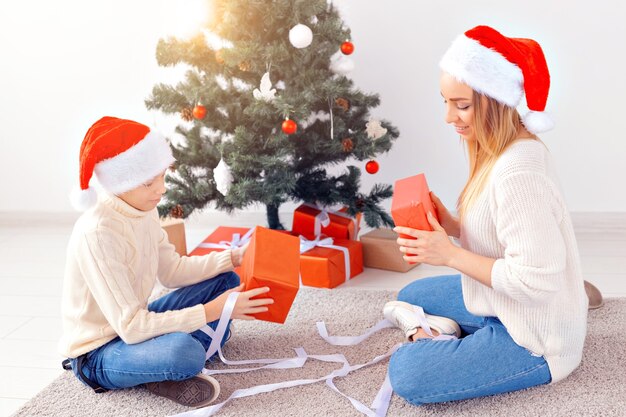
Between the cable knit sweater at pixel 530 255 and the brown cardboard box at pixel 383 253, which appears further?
the brown cardboard box at pixel 383 253

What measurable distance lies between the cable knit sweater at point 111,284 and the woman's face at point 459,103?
77cm

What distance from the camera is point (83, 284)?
1686 millimetres

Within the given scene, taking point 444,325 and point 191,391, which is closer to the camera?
point 191,391

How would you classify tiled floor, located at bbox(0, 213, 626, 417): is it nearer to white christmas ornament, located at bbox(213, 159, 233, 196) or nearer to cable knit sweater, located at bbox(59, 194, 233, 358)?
cable knit sweater, located at bbox(59, 194, 233, 358)

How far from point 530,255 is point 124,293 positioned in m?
0.93

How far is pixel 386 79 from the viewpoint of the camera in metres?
2.94

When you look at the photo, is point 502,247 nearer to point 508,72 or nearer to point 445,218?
point 445,218

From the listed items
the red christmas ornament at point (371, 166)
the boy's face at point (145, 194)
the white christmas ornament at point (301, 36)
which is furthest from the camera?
the red christmas ornament at point (371, 166)

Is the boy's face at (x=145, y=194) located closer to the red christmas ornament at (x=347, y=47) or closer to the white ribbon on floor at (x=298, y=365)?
the white ribbon on floor at (x=298, y=365)

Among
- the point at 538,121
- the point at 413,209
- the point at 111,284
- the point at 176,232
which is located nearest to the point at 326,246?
the point at 176,232

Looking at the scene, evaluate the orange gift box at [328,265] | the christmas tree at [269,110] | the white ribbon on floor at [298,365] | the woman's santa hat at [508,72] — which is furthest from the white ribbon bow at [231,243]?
the woman's santa hat at [508,72]

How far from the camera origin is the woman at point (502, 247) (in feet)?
4.84

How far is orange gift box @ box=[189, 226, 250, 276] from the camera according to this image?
260 centimetres

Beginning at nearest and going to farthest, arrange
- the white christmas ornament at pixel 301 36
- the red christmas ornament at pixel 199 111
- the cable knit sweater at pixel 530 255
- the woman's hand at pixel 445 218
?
1. the cable knit sweater at pixel 530 255
2. the woman's hand at pixel 445 218
3. the white christmas ornament at pixel 301 36
4. the red christmas ornament at pixel 199 111
